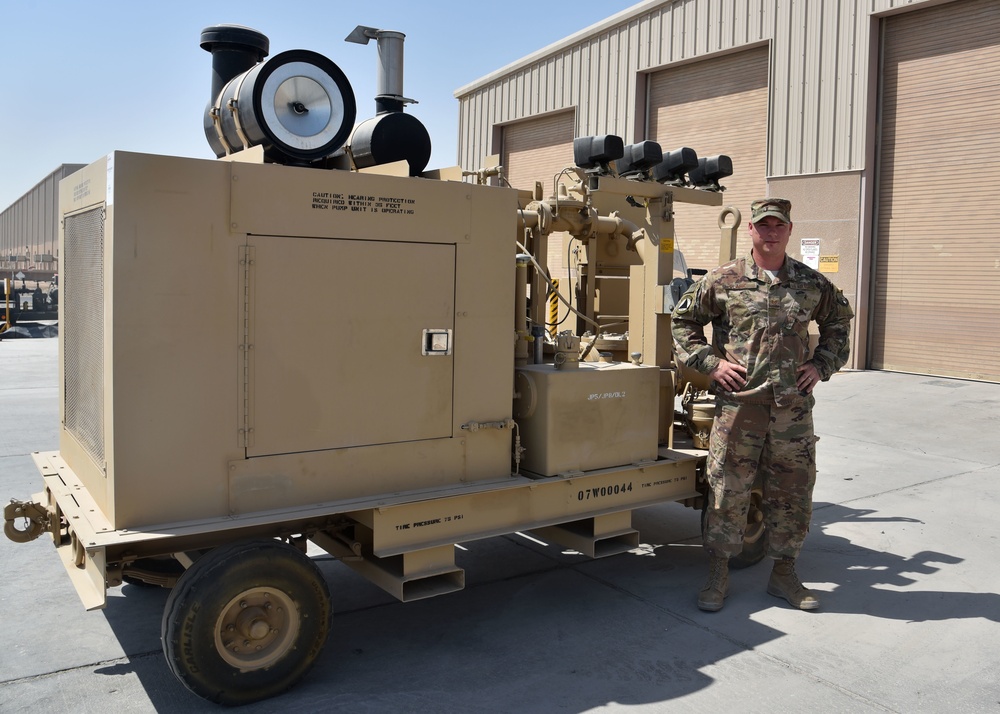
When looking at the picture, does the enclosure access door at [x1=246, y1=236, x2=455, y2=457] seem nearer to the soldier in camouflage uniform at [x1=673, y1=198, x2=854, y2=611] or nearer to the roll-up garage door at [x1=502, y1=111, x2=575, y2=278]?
the soldier in camouflage uniform at [x1=673, y1=198, x2=854, y2=611]

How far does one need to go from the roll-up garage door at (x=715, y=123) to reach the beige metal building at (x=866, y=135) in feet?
0.09

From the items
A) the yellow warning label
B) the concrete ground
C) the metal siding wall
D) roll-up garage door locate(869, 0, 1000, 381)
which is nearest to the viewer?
the concrete ground

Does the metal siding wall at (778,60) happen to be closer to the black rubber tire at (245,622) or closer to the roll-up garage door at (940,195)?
the roll-up garage door at (940,195)

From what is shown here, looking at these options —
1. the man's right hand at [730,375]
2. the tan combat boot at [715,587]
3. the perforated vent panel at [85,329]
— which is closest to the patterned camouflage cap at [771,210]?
the man's right hand at [730,375]

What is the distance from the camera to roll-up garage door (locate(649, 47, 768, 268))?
51.4 ft

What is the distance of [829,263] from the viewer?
1455 cm

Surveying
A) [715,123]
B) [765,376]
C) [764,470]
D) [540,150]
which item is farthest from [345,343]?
[540,150]

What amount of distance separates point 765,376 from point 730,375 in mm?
→ 181

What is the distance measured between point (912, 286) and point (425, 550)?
39.8 feet

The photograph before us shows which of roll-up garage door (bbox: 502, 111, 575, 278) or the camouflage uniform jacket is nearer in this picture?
the camouflage uniform jacket

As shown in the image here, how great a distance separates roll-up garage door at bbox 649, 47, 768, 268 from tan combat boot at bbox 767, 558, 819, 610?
11.6 metres

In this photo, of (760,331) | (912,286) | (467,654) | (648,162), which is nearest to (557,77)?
(912,286)

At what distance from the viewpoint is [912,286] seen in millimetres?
13844

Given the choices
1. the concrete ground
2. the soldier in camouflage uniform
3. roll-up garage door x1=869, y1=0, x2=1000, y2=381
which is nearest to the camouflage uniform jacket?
the soldier in camouflage uniform
